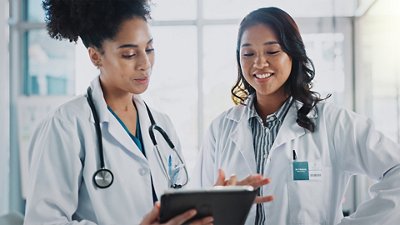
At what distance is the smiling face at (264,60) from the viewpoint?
1.57 m

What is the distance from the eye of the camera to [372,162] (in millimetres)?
1458

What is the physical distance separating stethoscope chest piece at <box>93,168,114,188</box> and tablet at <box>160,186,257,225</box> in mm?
264

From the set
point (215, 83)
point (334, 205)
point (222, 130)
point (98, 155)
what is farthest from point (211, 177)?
point (215, 83)

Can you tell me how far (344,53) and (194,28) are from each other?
1.10 m

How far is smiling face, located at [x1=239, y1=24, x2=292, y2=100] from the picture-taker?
5.16 ft

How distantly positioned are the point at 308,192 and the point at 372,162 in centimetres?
22

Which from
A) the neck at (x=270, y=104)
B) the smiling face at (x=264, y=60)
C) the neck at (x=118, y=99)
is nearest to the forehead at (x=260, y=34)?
the smiling face at (x=264, y=60)

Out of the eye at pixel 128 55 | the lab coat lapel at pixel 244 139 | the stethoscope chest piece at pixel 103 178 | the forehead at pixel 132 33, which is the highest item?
the forehead at pixel 132 33

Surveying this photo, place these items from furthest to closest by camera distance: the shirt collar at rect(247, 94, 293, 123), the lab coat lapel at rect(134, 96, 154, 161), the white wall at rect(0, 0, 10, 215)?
the white wall at rect(0, 0, 10, 215) < the shirt collar at rect(247, 94, 293, 123) < the lab coat lapel at rect(134, 96, 154, 161)

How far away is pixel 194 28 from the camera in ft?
11.3

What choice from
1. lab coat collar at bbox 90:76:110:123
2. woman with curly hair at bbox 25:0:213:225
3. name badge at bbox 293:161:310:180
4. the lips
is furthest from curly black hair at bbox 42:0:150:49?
name badge at bbox 293:161:310:180

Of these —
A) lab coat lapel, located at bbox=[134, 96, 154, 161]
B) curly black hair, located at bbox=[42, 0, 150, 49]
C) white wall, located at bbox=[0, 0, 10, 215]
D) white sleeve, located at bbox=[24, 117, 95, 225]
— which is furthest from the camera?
white wall, located at bbox=[0, 0, 10, 215]

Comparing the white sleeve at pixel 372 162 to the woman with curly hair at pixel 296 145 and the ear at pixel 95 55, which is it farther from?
the ear at pixel 95 55

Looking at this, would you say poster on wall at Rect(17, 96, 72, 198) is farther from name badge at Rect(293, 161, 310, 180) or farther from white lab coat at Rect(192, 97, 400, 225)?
name badge at Rect(293, 161, 310, 180)
